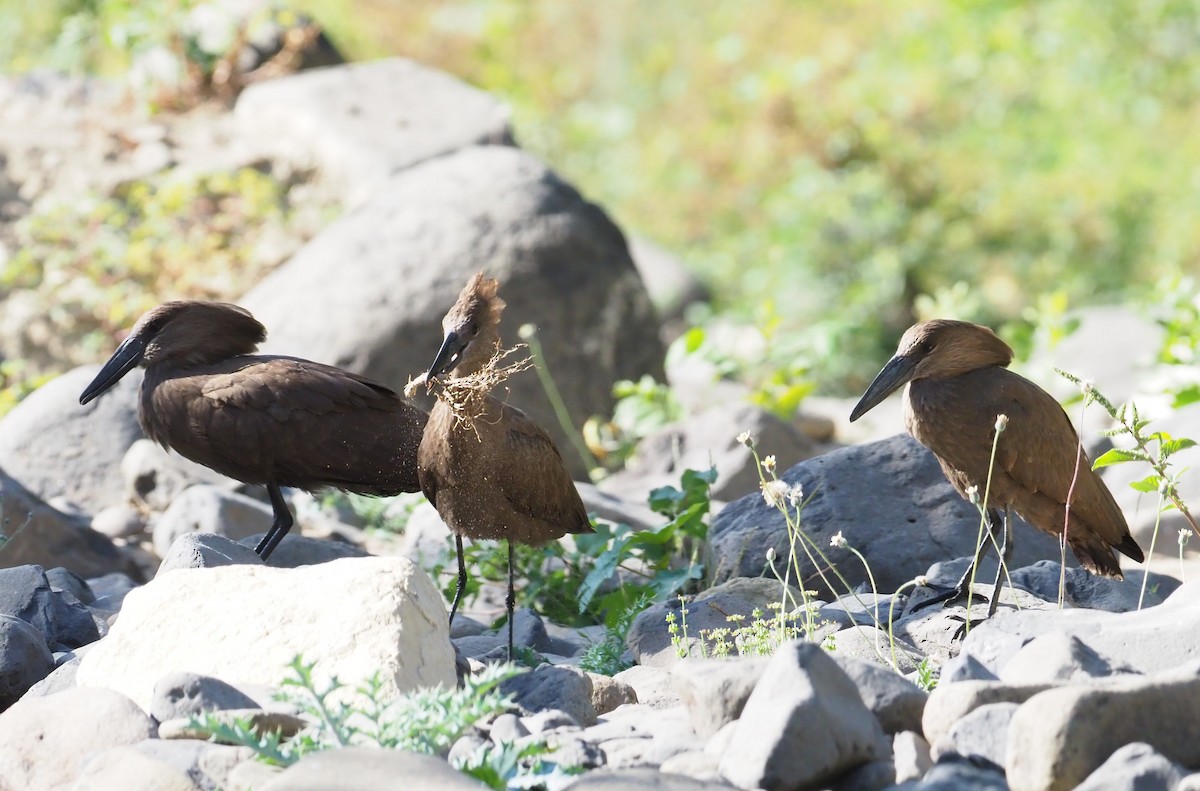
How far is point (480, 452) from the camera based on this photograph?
16.3 ft

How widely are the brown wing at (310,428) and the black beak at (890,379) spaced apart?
174 cm

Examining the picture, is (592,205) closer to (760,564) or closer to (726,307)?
(760,564)

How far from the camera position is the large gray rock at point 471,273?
807 cm

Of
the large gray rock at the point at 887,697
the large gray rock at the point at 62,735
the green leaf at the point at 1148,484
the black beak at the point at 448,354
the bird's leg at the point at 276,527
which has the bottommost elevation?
the bird's leg at the point at 276,527

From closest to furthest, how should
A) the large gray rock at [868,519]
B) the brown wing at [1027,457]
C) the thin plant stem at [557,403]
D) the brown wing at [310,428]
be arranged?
the brown wing at [1027,457], the large gray rock at [868,519], the brown wing at [310,428], the thin plant stem at [557,403]

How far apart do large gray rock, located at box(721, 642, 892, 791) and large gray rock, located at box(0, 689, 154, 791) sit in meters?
1.55

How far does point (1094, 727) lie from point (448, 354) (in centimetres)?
236

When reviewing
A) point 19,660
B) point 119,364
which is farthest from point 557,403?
point 19,660

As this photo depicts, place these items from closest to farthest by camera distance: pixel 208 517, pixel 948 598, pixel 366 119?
pixel 948 598 < pixel 208 517 < pixel 366 119

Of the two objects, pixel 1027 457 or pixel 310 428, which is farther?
pixel 310 428

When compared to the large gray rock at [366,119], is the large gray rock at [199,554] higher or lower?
higher

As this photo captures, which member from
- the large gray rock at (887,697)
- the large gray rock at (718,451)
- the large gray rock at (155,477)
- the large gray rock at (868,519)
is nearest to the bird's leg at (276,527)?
the large gray rock at (155,477)

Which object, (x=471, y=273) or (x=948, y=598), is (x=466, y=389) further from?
(x=471, y=273)

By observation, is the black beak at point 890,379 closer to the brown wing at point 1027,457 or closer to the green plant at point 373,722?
the brown wing at point 1027,457
